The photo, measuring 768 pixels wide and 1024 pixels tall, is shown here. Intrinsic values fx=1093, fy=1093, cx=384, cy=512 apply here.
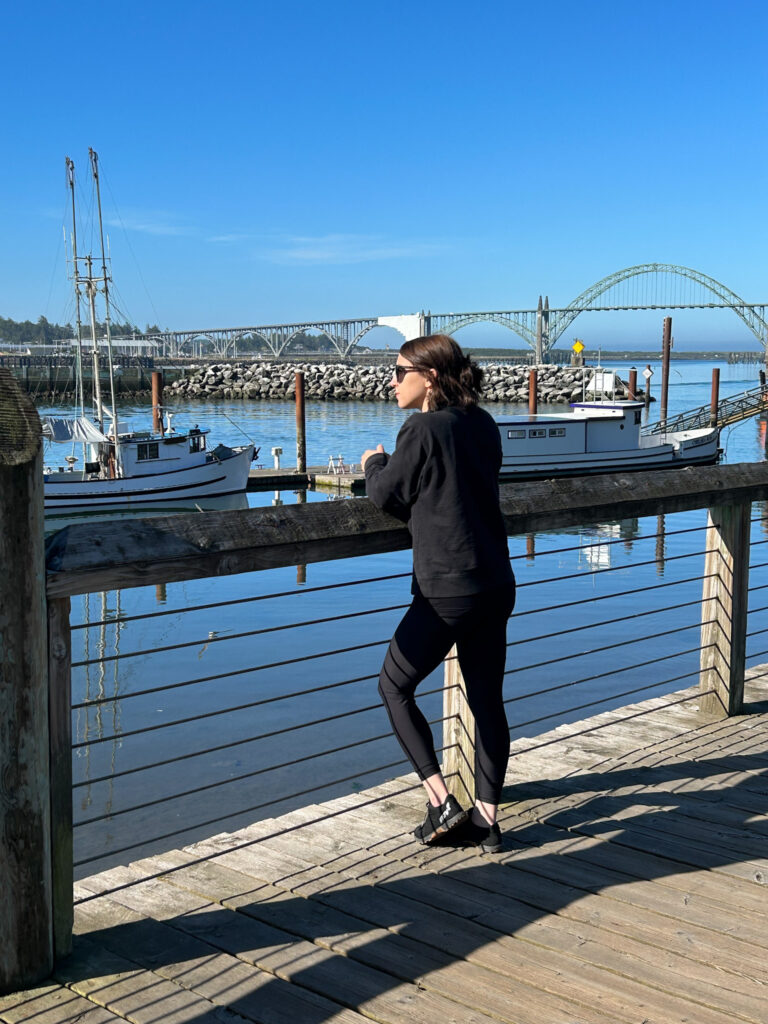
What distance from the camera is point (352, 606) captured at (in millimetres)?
13609

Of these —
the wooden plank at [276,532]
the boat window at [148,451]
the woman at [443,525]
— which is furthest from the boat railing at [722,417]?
the woman at [443,525]

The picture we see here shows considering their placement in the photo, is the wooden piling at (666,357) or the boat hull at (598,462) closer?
the boat hull at (598,462)

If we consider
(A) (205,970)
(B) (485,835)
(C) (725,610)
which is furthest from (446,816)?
(C) (725,610)

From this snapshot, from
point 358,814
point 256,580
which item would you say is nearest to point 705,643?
point 358,814

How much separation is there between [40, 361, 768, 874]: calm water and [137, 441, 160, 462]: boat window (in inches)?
430

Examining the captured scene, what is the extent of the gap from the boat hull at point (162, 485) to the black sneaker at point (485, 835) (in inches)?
970

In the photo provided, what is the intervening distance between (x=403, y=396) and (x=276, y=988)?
1438 mm

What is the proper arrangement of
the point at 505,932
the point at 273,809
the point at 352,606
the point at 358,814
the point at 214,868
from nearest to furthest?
the point at 505,932, the point at 214,868, the point at 358,814, the point at 273,809, the point at 352,606

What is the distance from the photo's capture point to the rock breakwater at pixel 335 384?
7719 cm

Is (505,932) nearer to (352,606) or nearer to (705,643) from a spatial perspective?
(705,643)

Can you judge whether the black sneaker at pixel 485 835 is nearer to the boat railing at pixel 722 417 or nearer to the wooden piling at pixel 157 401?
the wooden piling at pixel 157 401

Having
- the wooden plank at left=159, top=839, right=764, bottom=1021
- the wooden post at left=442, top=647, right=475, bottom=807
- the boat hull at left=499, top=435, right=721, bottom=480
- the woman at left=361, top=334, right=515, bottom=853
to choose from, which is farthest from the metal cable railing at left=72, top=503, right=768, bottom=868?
the boat hull at left=499, top=435, right=721, bottom=480

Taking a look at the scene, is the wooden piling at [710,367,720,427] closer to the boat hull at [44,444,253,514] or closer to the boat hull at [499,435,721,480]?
the boat hull at [499,435,721,480]

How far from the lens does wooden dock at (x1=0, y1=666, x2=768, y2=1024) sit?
2322 millimetres
